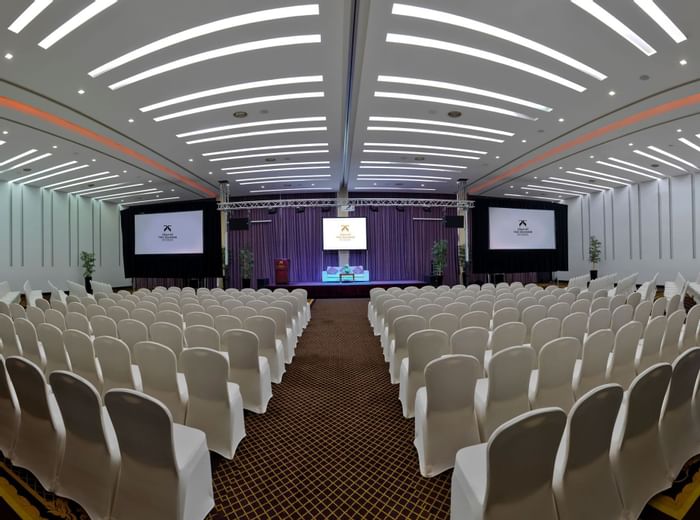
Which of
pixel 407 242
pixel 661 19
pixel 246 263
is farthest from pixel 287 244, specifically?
pixel 661 19

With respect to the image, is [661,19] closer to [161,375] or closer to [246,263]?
[161,375]

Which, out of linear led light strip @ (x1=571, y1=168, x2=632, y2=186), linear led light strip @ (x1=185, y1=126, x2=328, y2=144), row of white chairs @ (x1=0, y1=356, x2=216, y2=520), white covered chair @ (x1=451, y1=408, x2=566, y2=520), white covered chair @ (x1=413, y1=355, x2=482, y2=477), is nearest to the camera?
white covered chair @ (x1=451, y1=408, x2=566, y2=520)

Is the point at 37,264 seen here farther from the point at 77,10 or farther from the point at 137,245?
the point at 77,10

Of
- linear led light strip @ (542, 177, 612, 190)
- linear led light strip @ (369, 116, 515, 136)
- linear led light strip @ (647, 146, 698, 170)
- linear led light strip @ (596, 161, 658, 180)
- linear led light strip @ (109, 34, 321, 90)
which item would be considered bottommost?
linear led light strip @ (647, 146, 698, 170)

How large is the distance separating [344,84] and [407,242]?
12.6m

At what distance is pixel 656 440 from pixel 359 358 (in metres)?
3.63

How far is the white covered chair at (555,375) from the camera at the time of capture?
245 cm

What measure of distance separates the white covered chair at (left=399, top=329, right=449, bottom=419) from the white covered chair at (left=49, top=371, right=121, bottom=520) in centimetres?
219

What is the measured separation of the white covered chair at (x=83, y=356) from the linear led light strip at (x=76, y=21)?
4036 mm

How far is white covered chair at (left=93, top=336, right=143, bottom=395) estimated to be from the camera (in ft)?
8.79

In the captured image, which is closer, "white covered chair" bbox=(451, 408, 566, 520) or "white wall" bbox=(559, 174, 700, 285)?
"white covered chair" bbox=(451, 408, 566, 520)

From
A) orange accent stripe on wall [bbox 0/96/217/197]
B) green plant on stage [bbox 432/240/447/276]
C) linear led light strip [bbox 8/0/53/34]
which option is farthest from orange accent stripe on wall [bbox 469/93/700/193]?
orange accent stripe on wall [bbox 0/96/217/197]

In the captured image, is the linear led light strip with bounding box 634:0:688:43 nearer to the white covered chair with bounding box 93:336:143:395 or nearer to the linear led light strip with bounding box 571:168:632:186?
the white covered chair with bounding box 93:336:143:395

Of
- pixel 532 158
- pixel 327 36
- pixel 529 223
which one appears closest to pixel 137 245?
pixel 327 36
